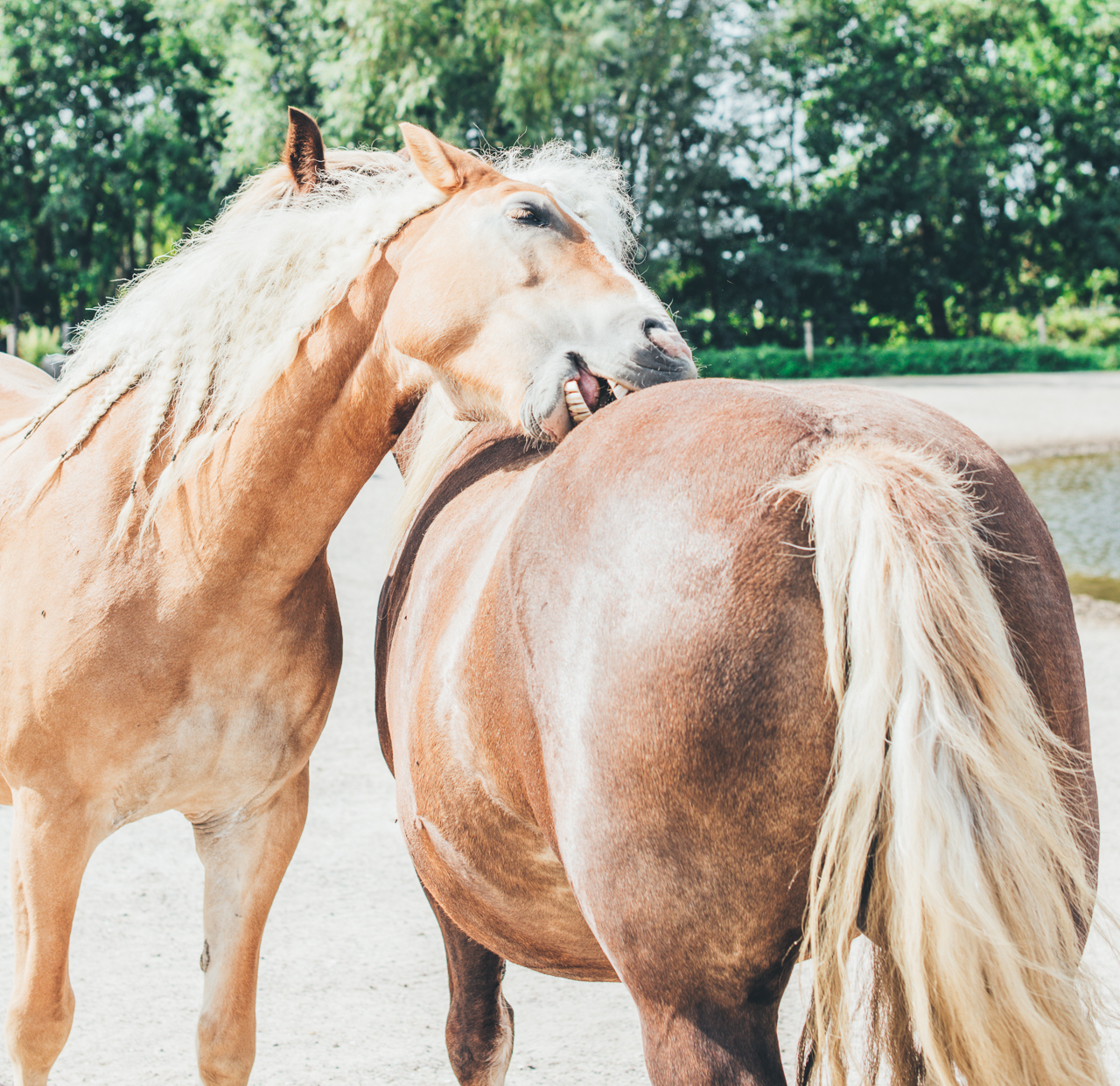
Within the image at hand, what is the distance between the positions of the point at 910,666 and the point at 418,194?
4.05 feet

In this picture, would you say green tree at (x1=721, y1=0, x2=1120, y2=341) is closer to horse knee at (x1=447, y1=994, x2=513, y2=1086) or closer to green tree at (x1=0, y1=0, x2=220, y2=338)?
green tree at (x1=0, y1=0, x2=220, y2=338)

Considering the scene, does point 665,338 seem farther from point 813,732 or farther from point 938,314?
point 938,314

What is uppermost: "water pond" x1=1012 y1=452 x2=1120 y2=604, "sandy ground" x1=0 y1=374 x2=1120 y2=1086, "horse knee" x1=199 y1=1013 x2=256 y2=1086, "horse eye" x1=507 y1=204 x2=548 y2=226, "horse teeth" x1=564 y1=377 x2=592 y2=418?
"horse eye" x1=507 y1=204 x2=548 y2=226

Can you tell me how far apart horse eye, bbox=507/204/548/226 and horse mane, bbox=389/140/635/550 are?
0.34ft

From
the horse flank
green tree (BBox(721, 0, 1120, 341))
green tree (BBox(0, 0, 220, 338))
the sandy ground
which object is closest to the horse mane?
the horse flank

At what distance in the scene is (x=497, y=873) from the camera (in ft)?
5.14

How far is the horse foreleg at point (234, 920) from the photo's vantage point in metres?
2.24

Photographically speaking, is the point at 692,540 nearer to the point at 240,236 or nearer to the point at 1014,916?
the point at 1014,916

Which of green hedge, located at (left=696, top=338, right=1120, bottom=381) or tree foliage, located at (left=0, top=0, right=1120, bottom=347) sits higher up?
tree foliage, located at (left=0, top=0, right=1120, bottom=347)

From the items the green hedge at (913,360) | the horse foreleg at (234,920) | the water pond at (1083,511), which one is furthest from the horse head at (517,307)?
the green hedge at (913,360)

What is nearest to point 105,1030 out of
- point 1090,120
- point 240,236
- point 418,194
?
point 240,236

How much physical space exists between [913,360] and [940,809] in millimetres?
26570

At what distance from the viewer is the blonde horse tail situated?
3.48 feet

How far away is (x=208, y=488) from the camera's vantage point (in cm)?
193
